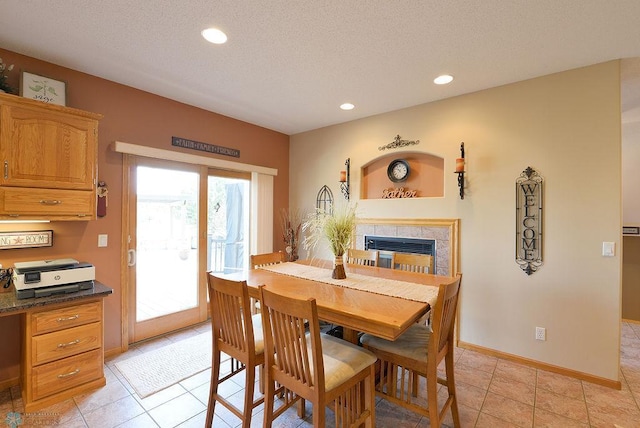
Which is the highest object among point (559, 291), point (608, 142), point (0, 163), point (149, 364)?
point (608, 142)

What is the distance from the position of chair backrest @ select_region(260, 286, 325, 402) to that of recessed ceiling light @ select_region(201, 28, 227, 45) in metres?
1.84

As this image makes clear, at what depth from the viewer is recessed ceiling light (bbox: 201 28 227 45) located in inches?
82.4

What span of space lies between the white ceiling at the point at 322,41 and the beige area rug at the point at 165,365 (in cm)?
270

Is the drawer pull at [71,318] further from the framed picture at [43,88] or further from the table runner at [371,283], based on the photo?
the framed picture at [43,88]

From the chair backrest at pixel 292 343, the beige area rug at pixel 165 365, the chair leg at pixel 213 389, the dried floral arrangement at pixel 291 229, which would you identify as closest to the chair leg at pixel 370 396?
the chair backrest at pixel 292 343

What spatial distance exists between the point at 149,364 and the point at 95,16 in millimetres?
2817

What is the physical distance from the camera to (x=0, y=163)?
2.08 metres

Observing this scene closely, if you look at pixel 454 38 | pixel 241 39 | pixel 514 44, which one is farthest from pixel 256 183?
pixel 514 44

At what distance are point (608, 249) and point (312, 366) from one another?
103 inches

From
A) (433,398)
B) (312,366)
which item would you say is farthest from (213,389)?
(433,398)

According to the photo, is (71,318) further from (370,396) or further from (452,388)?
(452,388)

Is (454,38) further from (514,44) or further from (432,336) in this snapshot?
(432,336)

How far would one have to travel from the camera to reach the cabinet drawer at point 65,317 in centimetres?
205

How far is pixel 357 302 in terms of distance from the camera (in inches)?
69.5
